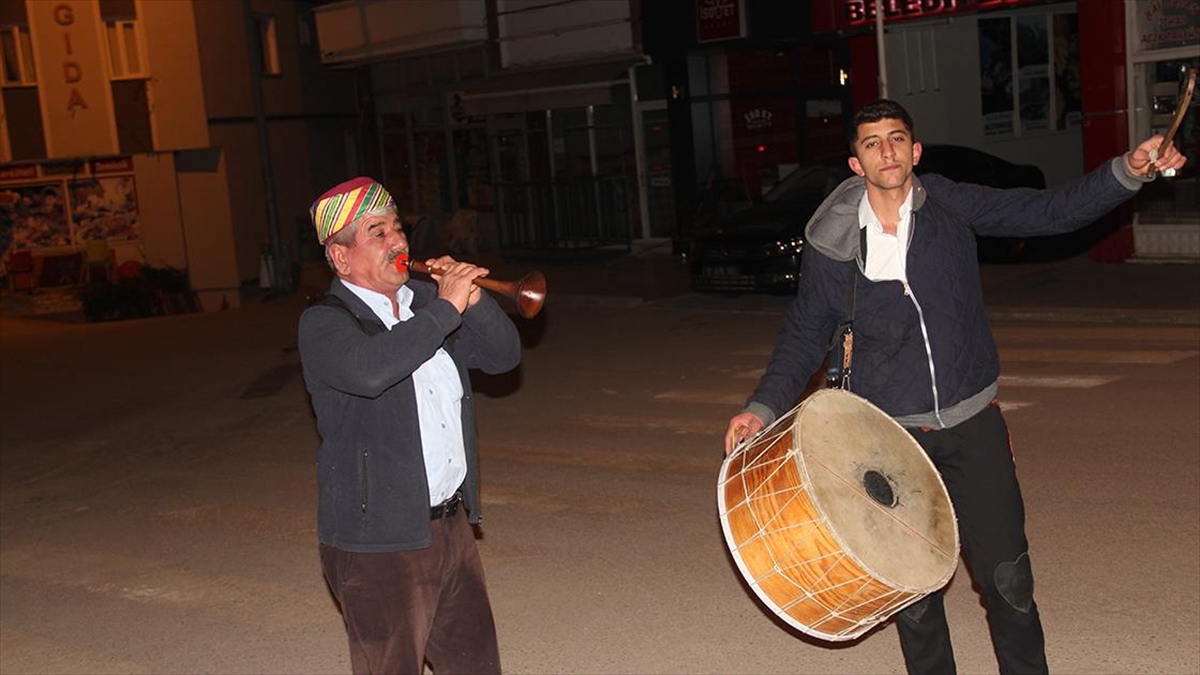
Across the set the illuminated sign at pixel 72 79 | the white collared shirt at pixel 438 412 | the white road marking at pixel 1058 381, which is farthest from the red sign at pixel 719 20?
the white collared shirt at pixel 438 412

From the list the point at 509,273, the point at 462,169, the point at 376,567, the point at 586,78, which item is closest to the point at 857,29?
the point at 586,78

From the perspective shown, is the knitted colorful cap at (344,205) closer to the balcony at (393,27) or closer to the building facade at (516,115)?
the building facade at (516,115)

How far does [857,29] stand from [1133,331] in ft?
29.1

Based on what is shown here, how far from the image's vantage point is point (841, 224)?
4.63m

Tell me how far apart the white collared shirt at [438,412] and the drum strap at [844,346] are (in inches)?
50.8

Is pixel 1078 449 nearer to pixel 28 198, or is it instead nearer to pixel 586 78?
pixel 586 78

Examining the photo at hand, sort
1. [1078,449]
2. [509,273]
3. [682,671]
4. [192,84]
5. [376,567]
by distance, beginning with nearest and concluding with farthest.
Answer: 1. [376,567]
2. [682,671]
3. [1078,449]
4. [509,273]
5. [192,84]

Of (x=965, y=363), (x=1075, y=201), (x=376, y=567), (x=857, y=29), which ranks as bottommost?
(x=376, y=567)

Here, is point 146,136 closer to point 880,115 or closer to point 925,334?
point 880,115

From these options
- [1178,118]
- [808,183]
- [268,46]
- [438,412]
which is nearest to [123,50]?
[268,46]

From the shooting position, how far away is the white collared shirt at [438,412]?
14.1 ft

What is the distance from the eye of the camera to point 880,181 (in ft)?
14.9

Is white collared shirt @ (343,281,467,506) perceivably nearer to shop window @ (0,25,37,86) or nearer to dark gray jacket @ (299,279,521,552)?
dark gray jacket @ (299,279,521,552)

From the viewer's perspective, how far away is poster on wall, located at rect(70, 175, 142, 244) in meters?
31.3
